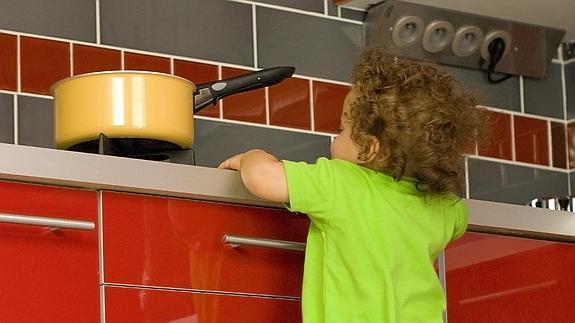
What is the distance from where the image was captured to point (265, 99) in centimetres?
291

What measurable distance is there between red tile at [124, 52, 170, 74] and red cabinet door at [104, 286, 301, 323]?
71cm

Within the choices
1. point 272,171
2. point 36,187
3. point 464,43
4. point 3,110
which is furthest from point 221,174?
point 464,43

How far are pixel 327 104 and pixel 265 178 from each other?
897 millimetres

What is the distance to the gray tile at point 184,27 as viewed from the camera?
2740 millimetres

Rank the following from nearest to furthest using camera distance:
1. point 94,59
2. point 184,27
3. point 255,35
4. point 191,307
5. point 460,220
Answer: point 191,307
point 460,220
point 94,59
point 184,27
point 255,35

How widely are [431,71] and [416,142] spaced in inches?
5.7

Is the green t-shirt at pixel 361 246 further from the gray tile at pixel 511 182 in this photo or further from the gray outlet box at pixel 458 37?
the gray tile at pixel 511 182

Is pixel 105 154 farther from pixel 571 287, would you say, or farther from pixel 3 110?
pixel 571 287

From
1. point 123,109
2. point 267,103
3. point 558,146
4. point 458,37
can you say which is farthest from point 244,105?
point 558,146

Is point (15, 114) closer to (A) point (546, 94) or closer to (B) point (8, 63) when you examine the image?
(B) point (8, 63)

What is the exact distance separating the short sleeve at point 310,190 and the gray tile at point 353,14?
1.00 meters

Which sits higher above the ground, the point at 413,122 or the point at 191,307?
the point at 413,122

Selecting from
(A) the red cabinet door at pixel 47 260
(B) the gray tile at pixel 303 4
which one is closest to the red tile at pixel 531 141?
(B) the gray tile at pixel 303 4

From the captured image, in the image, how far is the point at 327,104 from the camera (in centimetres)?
301
